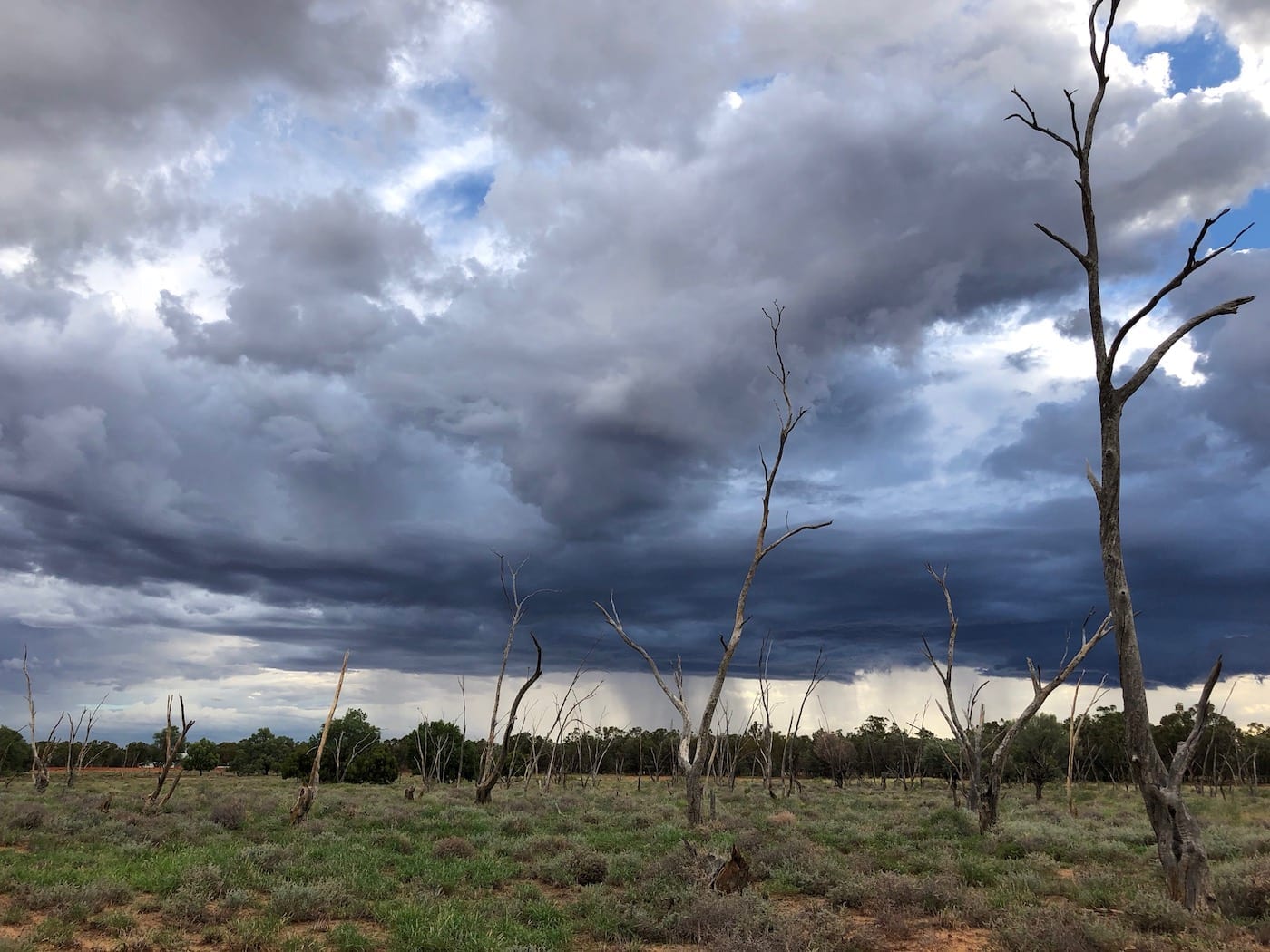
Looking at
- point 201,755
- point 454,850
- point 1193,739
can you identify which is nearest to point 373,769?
point 201,755

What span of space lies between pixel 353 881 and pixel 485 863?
11.2 feet

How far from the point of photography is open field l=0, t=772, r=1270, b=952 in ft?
36.2

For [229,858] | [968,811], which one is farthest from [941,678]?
[229,858]

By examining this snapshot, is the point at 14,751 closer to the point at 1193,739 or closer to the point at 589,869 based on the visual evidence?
the point at 589,869

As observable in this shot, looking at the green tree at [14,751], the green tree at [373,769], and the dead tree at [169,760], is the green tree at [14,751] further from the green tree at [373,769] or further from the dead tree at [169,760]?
the dead tree at [169,760]

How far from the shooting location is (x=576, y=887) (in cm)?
1552

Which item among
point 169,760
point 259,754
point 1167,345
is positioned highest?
point 1167,345

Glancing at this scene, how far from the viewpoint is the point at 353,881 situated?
14672 millimetres

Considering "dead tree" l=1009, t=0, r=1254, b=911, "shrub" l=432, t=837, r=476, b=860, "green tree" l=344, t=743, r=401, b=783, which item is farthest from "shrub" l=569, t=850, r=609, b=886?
"green tree" l=344, t=743, r=401, b=783

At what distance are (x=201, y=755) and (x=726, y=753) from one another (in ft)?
185

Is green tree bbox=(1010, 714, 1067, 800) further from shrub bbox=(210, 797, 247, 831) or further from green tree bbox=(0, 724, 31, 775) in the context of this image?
green tree bbox=(0, 724, 31, 775)

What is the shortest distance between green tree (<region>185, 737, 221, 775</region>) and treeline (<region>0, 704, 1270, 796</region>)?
163 millimetres

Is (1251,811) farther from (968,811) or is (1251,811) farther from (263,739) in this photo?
(263,739)

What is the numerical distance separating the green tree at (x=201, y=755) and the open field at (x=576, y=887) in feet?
204
